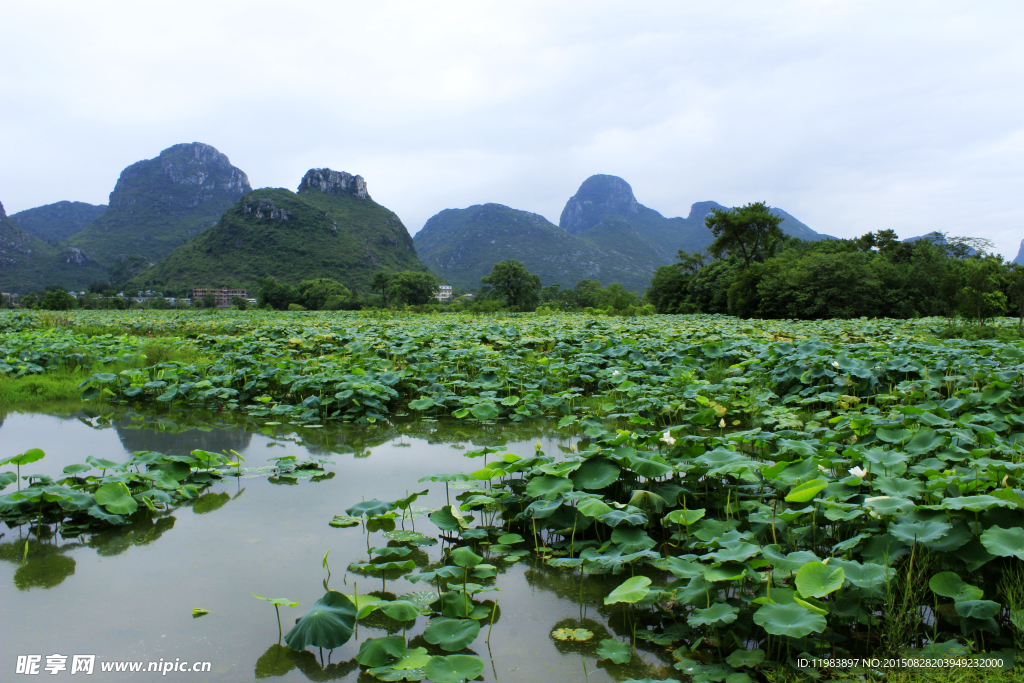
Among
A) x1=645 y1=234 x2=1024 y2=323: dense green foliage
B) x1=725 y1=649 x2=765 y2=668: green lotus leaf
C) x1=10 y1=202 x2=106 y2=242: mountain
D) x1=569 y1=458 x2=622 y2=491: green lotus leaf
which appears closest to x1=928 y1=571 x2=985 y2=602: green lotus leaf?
x1=725 y1=649 x2=765 y2=668: green lotus leaf

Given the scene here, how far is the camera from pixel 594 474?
246cm

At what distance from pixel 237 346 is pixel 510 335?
4615 mm

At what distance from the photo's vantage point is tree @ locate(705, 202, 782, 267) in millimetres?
30125

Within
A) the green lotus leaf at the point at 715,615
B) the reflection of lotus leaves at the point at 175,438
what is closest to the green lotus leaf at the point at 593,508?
the green lotus leaf at the point at 715,615

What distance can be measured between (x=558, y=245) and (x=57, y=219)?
107003 mm

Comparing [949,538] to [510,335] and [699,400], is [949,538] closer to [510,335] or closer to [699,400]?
[699,400]

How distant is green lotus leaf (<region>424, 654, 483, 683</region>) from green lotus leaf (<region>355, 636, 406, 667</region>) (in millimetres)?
112

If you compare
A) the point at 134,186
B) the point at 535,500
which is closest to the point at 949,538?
the point at 535,500

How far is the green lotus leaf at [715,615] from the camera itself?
1.47 meters

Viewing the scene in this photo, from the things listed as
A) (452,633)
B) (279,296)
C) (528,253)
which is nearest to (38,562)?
(452,633)

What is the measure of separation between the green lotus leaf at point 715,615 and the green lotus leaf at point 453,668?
641 millimetres

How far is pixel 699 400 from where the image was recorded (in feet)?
13.8

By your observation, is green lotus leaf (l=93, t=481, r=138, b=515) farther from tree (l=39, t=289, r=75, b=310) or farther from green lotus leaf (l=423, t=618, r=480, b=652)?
tree (l=39, t=289, r=75, b=310)

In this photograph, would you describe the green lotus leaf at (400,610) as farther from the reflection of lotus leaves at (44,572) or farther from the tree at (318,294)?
the tree at (318,294)
